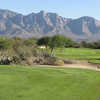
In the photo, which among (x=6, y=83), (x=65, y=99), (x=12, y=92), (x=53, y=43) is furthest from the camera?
(x=53, y=43)

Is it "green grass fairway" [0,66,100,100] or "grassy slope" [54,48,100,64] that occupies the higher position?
"grassy slope" [54,48,100,64]

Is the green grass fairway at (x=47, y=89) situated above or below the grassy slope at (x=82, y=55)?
below

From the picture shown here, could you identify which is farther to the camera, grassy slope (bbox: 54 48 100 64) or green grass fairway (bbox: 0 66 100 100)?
grassy slope (bbox: 54 48 100 64)

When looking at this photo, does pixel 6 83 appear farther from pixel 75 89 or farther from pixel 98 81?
pixel 98 81

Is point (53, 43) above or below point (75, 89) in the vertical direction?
above

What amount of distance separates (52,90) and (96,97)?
2.25 metres

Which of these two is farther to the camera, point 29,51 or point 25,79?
point 29,51

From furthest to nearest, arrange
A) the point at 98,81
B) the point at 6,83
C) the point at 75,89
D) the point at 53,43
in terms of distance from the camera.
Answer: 1. the point at 53,43
2. the point at 98,81
3. the point at 6,83
4. the point at 75,89

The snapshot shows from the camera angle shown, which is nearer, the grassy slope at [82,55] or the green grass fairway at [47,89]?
the green grass fairway at [47,89]

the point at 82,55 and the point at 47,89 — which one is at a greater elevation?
the point at 82,55

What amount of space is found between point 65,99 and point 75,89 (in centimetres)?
174

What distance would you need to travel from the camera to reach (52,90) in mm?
10547

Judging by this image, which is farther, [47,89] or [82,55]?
[82,55]

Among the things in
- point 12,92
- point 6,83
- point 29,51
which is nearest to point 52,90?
point 12,92
